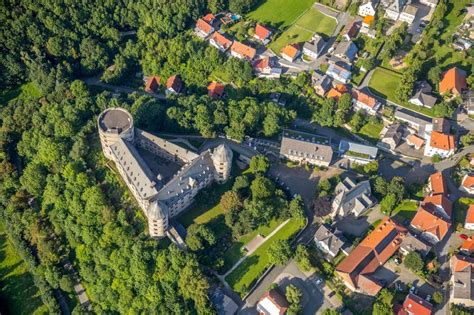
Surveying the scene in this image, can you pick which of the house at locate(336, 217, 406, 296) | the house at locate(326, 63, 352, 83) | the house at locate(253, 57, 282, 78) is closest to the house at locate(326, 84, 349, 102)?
the house at locate(326, 63, 352, 83)

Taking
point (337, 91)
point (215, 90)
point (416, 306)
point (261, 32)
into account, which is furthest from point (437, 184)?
point (261, 32)

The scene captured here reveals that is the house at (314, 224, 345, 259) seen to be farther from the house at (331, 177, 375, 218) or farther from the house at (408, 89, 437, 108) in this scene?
the house at (408, 89, 437, 108)

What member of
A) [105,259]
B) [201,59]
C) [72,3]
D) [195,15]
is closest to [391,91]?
[201,59]

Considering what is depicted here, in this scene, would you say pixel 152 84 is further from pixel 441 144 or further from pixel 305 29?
pixel 441 144


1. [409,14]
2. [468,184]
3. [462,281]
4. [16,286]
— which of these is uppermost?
[409,14]

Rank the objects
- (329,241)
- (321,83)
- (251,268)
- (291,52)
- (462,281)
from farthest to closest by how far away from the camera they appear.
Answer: (291,52) → (321,83) → (329,241) → (251,268) → (462,281)

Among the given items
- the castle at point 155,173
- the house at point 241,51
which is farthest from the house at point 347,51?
the castle at point 155,173

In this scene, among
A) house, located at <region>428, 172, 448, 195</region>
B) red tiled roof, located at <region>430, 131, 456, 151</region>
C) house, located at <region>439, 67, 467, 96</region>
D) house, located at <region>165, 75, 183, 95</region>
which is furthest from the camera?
house, located at <region>165, 75, 183, 95</region>
